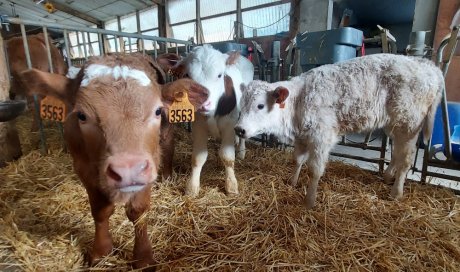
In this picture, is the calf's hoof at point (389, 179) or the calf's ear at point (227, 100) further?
the calf's hoof at point (389, 179)

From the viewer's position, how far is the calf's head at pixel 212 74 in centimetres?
276

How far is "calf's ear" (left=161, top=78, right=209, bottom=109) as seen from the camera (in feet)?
6.28

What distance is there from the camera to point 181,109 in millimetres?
2098

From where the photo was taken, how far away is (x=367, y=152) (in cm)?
530

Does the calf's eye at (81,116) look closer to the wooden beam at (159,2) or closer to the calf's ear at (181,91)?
the calf's ear at (181,91)

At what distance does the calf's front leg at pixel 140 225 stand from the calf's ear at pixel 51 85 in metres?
0.80

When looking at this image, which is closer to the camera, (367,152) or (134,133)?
(134,133)

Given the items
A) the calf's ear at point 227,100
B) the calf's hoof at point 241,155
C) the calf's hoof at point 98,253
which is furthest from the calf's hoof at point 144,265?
the calf's hoof at point 241,155

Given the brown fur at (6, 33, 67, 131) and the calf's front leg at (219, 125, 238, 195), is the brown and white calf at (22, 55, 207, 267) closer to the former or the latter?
the calf's front leg at (219, 125, 238, 195)

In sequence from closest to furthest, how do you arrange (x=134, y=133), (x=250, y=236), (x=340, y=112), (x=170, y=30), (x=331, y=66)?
(x=134, y=133) → (x=250, y=236) → (x=340, y=112) → (x=331, y=66) → (x=170, y=30)

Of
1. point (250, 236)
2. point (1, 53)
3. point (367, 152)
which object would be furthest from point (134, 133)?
point (367, 152)

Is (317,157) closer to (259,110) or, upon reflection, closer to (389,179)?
(259,110)

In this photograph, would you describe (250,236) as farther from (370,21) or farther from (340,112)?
(370,21)

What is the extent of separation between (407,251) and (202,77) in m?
2.49
